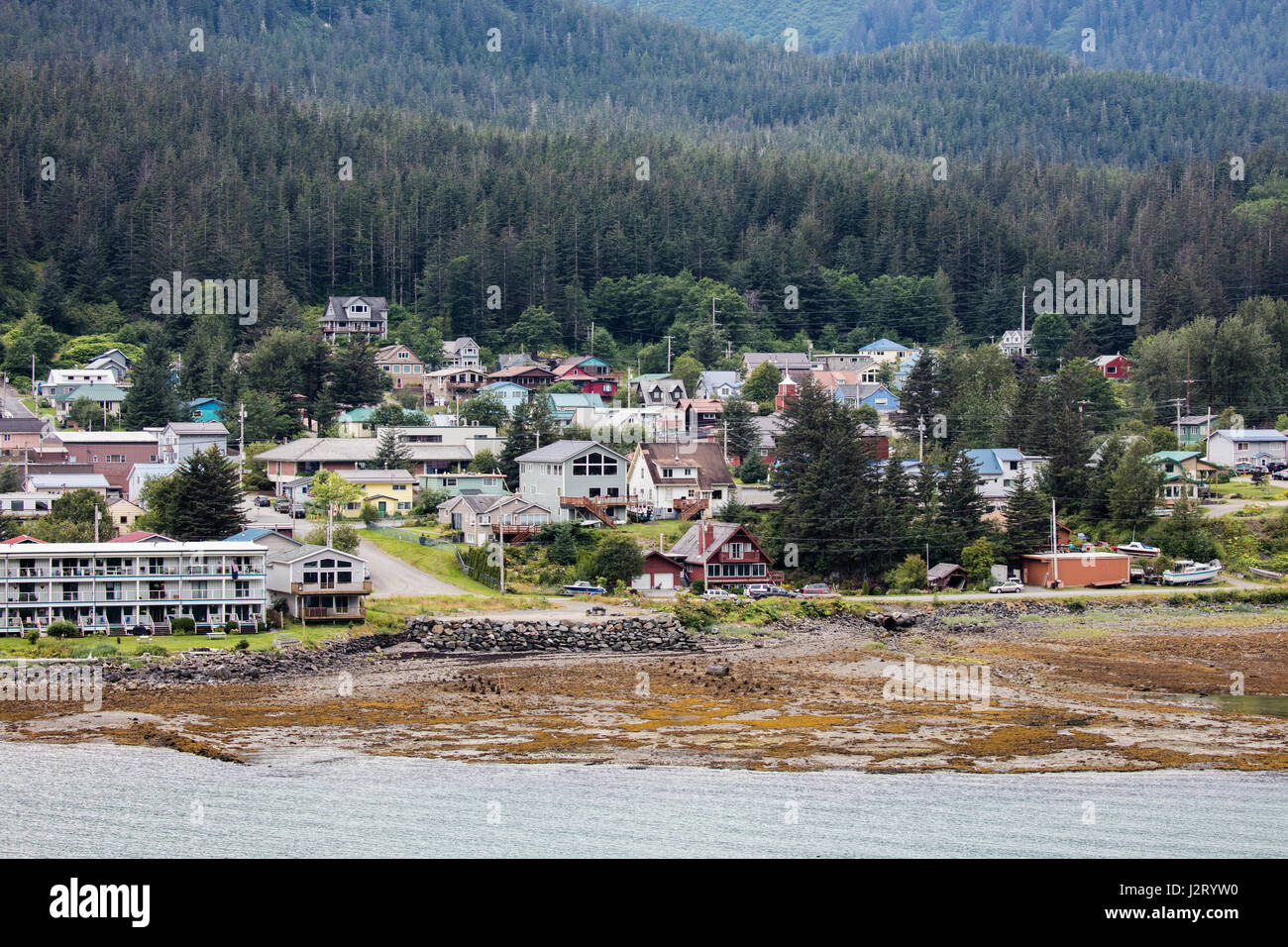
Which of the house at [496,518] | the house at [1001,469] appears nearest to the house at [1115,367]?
the house at [1001,469]

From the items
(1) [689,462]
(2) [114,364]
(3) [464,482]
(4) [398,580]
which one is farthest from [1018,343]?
(4) [398,580]

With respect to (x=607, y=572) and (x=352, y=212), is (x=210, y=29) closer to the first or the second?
(x=352, y=212)

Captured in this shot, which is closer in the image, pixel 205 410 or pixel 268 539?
pixel 268 539

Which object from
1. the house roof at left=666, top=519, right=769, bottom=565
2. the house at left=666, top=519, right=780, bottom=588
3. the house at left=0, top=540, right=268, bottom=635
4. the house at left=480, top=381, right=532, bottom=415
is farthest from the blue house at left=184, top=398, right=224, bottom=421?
the house at left=0, top=540, right=268, bottom=635

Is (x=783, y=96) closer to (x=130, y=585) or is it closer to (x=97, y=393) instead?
(x=97, y=393)

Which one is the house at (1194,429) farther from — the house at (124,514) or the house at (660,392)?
the house at (124,514)
